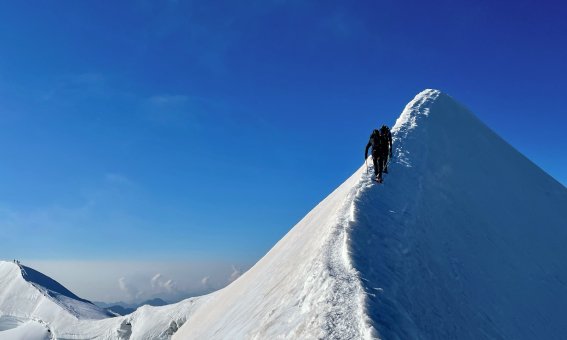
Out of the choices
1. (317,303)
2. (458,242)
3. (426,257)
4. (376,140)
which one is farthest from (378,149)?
(317,303)

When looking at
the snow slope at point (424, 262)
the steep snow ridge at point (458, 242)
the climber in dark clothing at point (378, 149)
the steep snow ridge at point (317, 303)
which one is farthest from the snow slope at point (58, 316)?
the steep snow ridge at point (317, 303)

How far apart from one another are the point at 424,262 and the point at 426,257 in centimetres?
48

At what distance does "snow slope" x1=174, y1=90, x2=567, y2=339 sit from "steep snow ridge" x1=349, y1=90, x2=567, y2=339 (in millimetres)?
55

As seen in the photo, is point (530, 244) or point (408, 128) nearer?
point (530, 244)

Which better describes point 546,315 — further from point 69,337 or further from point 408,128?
point 69,337

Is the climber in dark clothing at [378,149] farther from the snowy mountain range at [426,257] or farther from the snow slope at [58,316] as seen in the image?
the snow slope at [58,316]

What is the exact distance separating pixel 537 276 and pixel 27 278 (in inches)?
3251

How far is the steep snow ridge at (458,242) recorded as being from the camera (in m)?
9.23

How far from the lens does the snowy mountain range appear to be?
773 centimetres

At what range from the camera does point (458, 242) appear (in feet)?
47.8

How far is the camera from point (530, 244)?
59.8ft

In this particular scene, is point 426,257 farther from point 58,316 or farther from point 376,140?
point 58,316

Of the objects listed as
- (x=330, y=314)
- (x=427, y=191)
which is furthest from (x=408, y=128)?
(x=330, y=314)

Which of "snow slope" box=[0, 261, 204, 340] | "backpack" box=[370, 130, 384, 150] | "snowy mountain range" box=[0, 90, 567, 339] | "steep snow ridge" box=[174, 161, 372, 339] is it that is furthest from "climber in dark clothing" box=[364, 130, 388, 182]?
"snow slope" box=[0, 261, 204, 340]
